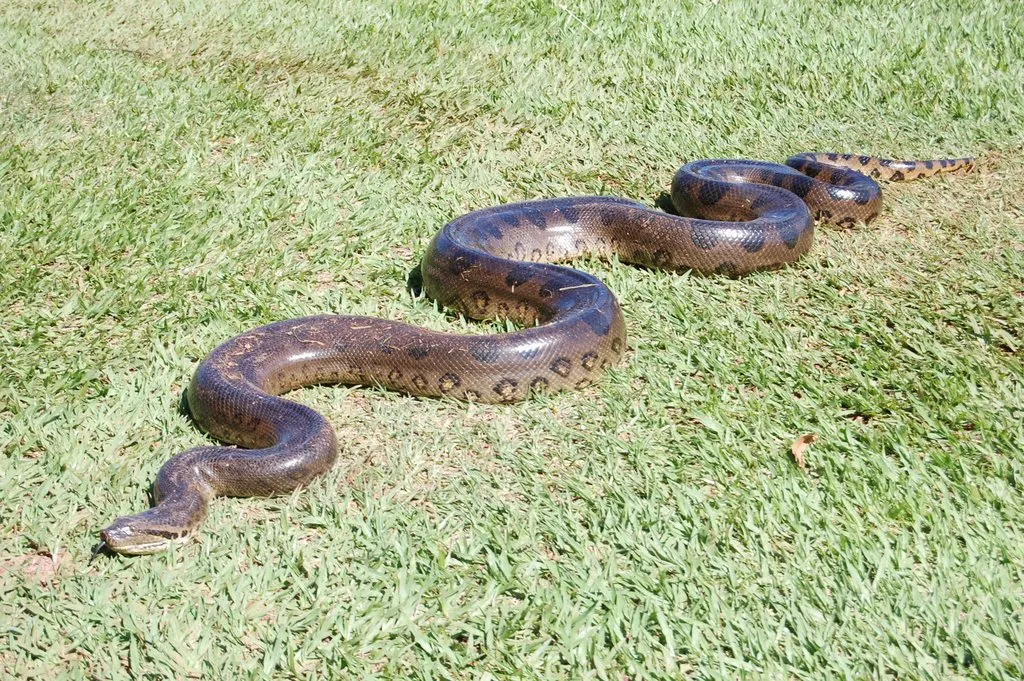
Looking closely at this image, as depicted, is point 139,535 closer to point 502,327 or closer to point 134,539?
point 134,539

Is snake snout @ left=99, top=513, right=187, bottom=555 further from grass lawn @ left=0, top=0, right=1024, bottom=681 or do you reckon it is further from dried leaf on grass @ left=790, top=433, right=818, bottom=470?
dried leaf on grass @ left=790, top=433, right=818, bottom=470

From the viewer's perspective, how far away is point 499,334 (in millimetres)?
5320

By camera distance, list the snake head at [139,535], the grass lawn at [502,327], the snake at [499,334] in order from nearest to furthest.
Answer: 1. the grass lawn at [502,327]
2. the snake head at [139,535]
3. the snake at [499,334]

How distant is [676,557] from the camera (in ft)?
13.1

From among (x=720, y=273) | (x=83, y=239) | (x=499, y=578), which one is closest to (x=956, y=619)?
(x=499, y=578)

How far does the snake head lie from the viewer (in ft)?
13.3

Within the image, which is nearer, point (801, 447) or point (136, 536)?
point (136, 536)

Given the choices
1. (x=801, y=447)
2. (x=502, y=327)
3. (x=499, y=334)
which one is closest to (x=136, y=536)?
(x=499, y=334)

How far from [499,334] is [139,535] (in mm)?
2046

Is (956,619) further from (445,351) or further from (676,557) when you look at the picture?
(445,351)

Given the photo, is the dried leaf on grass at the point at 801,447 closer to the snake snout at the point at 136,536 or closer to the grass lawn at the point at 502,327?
the grass lawn at the point at 502,327

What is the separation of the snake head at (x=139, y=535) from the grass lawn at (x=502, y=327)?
67 mm

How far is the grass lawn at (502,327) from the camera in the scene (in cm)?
371

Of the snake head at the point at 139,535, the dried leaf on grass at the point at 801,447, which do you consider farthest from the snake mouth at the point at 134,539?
the dried leaf on grass at the point at 801,447
